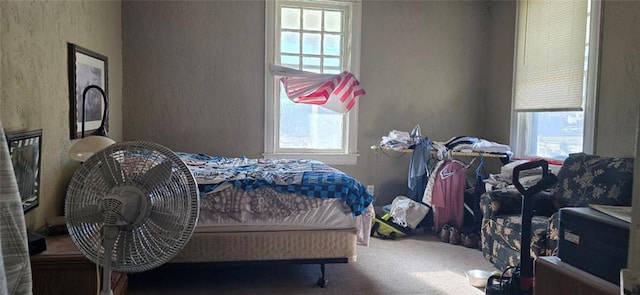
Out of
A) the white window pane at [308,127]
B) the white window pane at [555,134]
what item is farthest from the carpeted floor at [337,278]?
the white window pane at [308,127]

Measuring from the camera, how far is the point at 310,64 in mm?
4457

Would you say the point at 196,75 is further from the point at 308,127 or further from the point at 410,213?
the point at 410,213

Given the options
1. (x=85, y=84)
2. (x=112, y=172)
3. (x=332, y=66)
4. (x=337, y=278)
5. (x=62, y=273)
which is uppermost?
(x=332, y=66)

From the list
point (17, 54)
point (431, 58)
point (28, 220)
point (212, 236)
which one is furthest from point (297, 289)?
point (431, 58)

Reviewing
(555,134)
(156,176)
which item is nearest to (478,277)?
(555,134)

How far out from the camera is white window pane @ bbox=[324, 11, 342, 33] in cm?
449

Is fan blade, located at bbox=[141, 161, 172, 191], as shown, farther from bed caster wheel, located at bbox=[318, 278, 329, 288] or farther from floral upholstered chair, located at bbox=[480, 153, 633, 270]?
floral upholstered chair, located at bbox=[480, 153, 633, 270]

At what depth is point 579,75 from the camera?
3441 mm

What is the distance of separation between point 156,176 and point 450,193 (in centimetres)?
298

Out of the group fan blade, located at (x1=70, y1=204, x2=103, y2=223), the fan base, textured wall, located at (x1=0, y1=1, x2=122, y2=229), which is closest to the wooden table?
the fan base

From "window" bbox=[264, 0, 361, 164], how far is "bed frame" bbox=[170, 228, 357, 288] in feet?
5.91

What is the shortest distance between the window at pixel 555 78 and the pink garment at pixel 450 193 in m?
0.75

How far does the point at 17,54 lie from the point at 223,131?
2.39 m

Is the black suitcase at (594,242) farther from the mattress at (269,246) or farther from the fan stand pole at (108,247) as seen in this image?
the fan stand pole at (108,247)
